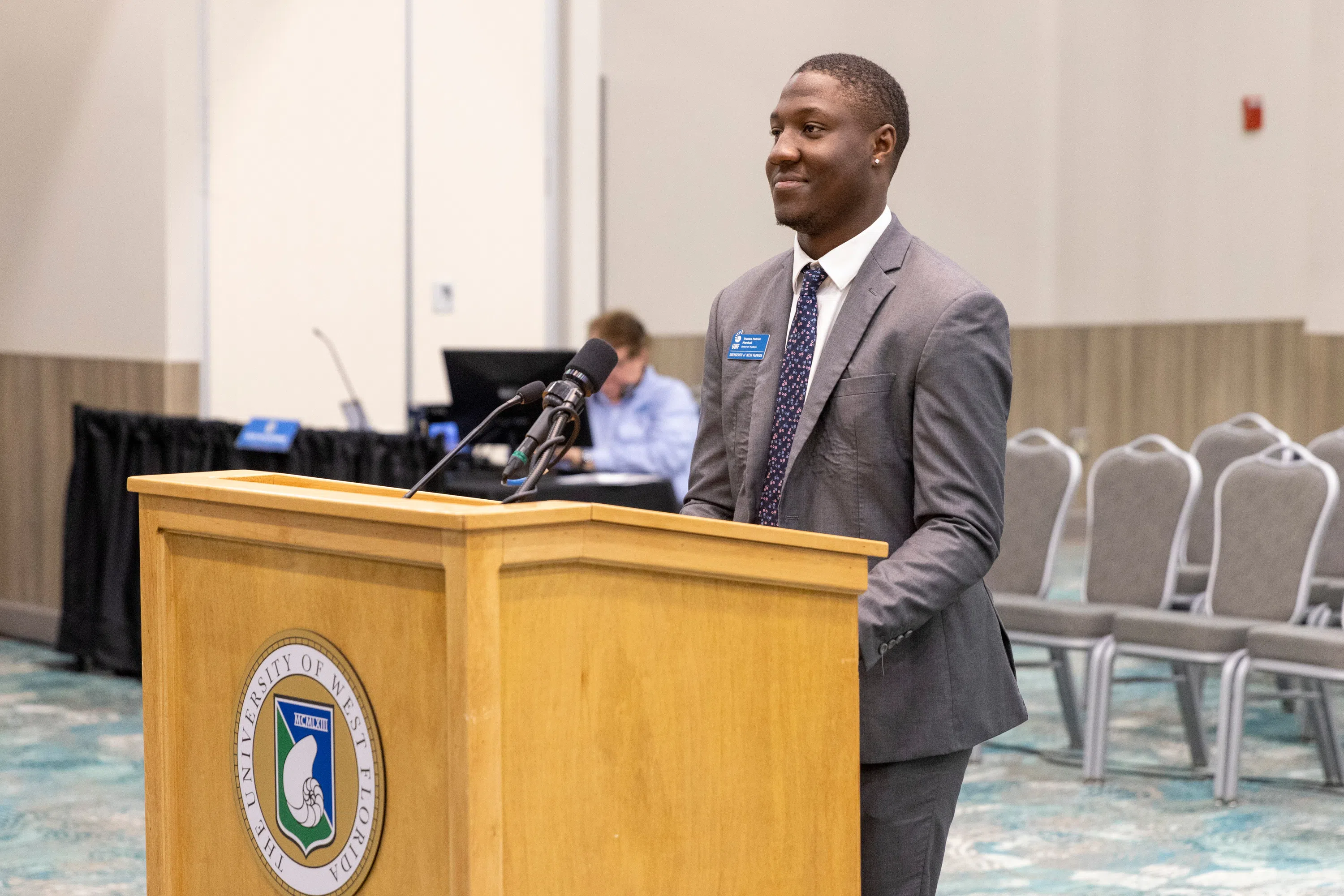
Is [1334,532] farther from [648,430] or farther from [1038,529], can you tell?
[648,430]

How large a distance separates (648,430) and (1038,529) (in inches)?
66.2

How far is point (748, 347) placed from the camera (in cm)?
190

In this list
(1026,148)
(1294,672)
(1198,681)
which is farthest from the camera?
(1026,148)

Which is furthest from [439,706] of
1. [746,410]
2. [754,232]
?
[754,232]

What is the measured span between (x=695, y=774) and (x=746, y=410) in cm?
50

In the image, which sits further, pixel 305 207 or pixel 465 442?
pixel 305 207

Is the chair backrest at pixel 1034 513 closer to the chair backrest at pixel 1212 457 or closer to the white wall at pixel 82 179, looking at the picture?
the chair backrest at pixel 1212 457

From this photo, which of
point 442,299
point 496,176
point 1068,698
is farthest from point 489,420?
point 496,176

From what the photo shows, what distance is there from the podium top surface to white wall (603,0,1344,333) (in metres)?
7.75

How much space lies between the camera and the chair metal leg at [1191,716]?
4.95 metres

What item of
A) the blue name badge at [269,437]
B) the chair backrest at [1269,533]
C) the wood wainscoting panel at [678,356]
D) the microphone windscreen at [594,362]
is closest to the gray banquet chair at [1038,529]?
the chair backrest at [1269,533]

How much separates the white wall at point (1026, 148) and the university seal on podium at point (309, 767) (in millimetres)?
Answer: 7862

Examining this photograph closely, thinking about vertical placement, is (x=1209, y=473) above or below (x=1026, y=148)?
below

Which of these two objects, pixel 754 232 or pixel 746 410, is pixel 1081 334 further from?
pixel 746 410
